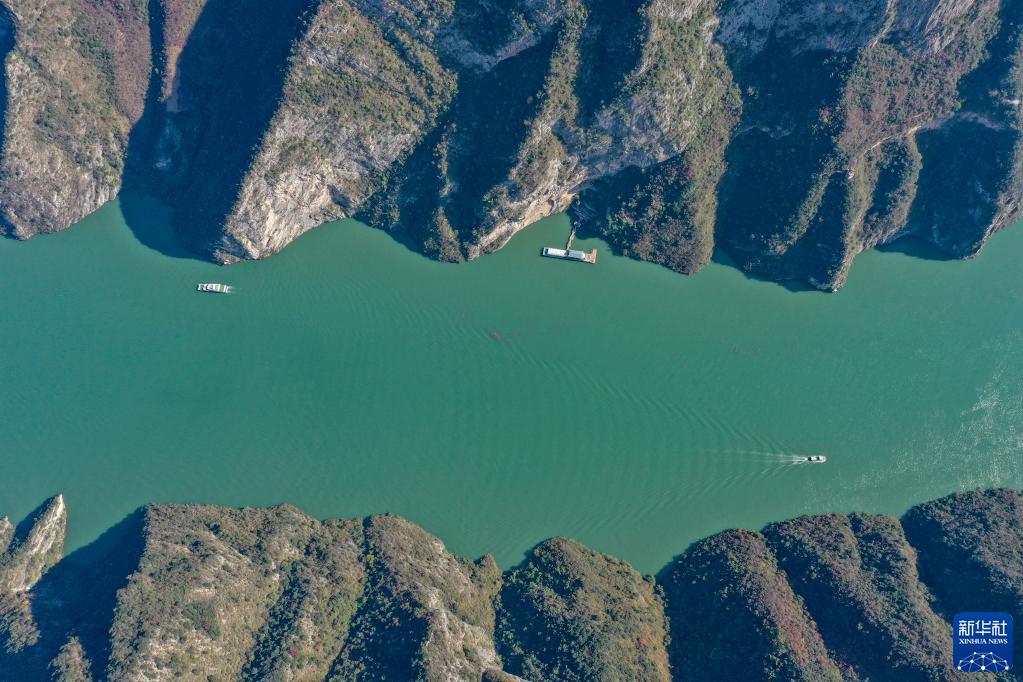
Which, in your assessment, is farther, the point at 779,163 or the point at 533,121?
the point at 779,163

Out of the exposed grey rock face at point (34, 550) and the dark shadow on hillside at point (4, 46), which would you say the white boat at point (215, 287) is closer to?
the dark shadow on hillside at point (4, 46)

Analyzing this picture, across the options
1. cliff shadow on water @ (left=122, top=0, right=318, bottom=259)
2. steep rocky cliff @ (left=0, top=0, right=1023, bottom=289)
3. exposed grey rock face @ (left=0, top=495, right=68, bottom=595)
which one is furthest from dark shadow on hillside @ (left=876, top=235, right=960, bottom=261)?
exposed grey rock face @ (left=0, top=495, right=68, bottom=595)

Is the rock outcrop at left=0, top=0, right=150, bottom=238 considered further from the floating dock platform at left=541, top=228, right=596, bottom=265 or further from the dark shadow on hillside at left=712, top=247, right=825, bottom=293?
the dark shadow on hillside at left=712, top=247, right=825, bottom=293

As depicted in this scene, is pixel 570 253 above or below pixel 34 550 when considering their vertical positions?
above

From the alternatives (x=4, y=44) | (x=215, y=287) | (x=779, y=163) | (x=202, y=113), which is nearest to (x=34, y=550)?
(x=215, y=287)

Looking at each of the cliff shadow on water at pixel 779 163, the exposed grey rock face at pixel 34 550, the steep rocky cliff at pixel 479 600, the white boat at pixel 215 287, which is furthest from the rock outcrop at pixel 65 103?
the cliff shadow on water at pixel 779 163

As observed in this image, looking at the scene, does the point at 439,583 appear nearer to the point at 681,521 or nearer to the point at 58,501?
the point at 681,521

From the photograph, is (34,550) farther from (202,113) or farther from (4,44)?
(4,44)
